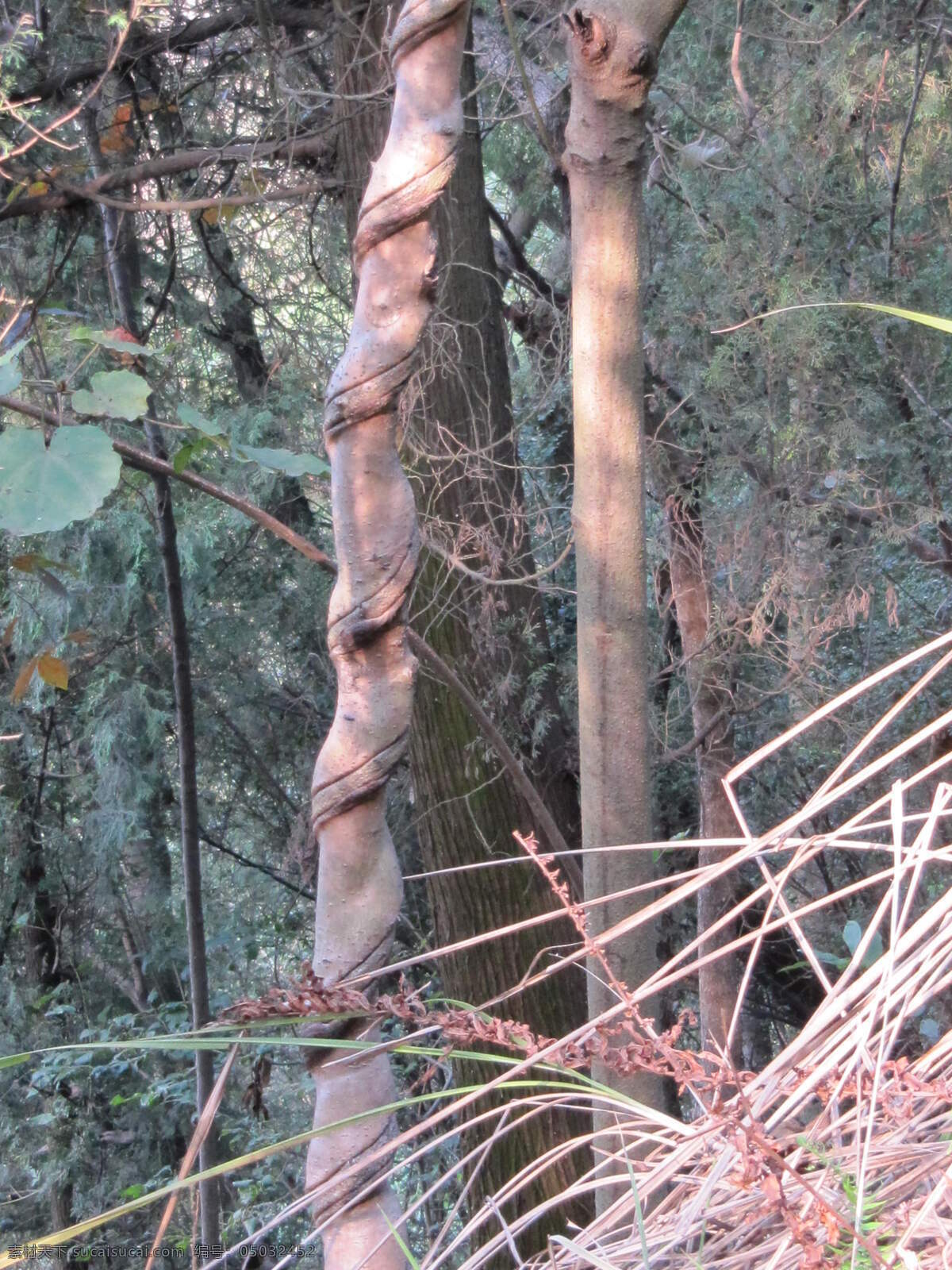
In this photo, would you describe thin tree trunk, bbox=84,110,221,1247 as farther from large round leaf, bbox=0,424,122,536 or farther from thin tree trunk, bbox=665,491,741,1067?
large round leaf, bbox=0,424,122,536

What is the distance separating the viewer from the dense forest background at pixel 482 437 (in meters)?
3.12

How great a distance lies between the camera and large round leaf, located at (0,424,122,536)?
1084mm

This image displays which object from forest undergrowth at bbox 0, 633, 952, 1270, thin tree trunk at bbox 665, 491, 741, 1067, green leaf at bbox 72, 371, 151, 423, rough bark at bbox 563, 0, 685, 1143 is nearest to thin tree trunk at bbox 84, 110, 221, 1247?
thin tree trunk at bbox 665, 491, 741, 1067

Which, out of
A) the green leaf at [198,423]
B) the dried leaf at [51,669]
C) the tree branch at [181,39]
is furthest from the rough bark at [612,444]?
the tree branch at [181,39]

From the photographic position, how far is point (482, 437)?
319cm

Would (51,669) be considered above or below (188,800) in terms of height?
above

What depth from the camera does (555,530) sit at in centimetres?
331

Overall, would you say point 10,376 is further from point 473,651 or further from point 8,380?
point 473,651

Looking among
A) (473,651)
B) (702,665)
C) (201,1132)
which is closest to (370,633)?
(201,1132)

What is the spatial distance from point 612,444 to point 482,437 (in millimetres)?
2053

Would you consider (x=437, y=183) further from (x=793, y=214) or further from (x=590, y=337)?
(x=793, y=214)

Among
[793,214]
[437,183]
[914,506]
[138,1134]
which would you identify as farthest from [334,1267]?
[138,1134]

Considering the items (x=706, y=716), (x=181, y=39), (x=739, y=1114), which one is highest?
(x=181, y=39)

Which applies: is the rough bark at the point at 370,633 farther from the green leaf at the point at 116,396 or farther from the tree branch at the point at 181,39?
the tree branch at the point at 181,39
